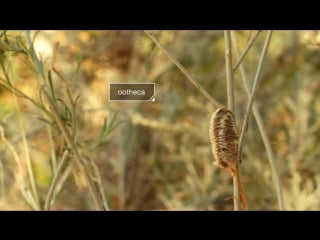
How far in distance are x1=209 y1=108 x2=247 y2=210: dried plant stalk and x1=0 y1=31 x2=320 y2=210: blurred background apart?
103 cm

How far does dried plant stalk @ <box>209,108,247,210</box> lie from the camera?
2.13 feet

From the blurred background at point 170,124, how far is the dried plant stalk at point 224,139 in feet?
3.38

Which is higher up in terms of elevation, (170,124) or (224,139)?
(170,124)

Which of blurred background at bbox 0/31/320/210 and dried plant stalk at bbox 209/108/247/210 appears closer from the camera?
dried plant stalk at bbox 209/108/247/210

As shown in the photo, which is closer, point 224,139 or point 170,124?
point 224,139

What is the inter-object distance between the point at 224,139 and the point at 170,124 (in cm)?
124

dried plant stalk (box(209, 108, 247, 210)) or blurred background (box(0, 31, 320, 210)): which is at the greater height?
blurred background (box(0, 31, 320, 210))

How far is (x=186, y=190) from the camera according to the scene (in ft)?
5.86

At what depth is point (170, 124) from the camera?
74.2 inches

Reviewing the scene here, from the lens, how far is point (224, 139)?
0.65m
